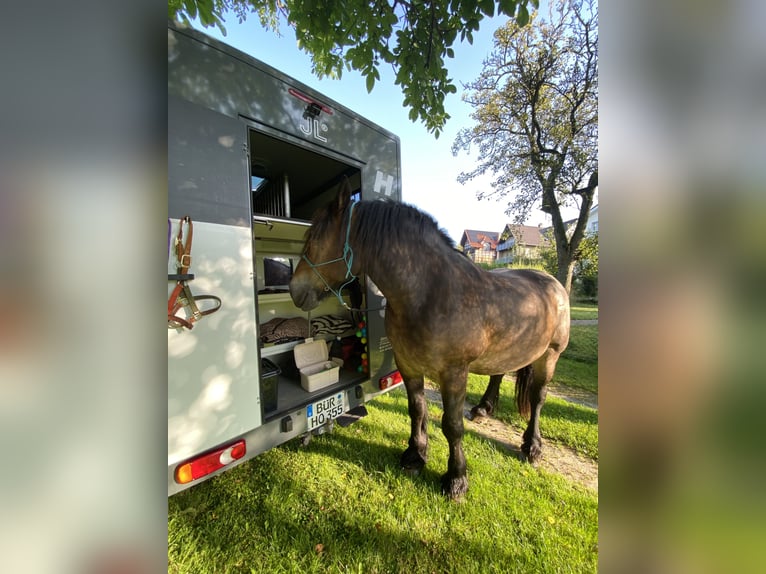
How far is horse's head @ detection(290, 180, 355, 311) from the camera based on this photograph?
6.68ft

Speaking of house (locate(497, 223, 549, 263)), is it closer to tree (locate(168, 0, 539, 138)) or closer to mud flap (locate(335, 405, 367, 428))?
tree (locate(168, 0, 539, 138))

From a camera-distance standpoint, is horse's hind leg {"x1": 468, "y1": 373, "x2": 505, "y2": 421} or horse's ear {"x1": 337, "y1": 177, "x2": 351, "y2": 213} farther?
horse's hind leg {"x1": 468, "y1": 373, "x2": 505, "y2": 421}

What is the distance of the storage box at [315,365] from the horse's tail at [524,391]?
210 cm

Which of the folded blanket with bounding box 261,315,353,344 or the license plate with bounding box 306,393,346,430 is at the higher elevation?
the folded blanket with bounding box 261,315,353,344

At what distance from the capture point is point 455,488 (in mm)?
2215

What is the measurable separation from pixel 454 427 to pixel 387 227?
167 cm

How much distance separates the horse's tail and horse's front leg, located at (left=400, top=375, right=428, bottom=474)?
1339 mm

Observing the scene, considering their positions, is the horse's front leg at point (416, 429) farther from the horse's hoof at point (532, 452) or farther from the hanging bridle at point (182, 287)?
the hanging bridle at point (182, 287)

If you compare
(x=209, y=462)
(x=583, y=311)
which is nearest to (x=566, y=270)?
(x=583, y=311)

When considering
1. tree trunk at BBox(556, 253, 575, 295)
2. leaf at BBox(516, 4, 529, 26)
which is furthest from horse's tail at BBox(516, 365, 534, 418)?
tree trunk at BBox(556, 253, 575, 295)

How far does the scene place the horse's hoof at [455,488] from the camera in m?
2.19

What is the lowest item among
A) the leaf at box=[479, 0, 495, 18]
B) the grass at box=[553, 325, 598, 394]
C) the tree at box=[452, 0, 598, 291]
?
the grass at box=[553, 325, 598, 394]
